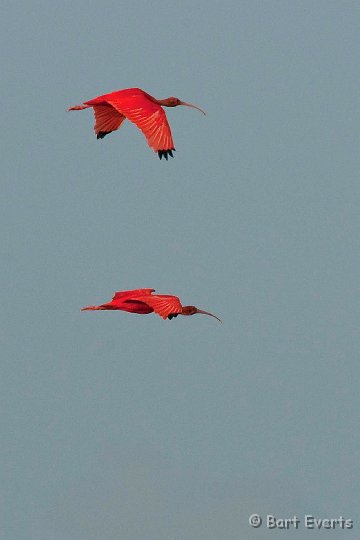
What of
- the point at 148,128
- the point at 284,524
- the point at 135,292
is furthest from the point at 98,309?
the point at 284,524

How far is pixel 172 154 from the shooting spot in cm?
5378

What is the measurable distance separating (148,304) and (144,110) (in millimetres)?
5836

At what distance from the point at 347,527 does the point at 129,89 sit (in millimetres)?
16533

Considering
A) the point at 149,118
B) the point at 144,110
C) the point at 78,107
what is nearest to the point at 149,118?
the point at 149,118

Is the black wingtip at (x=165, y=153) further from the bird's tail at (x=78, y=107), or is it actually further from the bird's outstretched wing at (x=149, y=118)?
the bird's tail at (x=78, y=107)

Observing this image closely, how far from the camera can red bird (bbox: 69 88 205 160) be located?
54375 millimetres

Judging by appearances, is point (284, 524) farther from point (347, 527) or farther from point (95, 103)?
point (95, 103)

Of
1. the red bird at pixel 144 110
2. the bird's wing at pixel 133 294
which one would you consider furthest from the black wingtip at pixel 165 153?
the bird's wing at pixel 133 294

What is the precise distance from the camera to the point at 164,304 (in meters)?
53.8

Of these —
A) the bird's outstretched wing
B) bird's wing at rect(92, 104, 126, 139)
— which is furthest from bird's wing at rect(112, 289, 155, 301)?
bird's wing at rect(92, 104, 126, 139)

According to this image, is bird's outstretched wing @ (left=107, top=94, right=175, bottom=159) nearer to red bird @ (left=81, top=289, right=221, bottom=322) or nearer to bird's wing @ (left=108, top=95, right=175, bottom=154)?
bird's wing @ (left=108, top=95, right=175, bottom=154)

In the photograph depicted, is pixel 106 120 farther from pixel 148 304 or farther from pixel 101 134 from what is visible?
pixel 148 304

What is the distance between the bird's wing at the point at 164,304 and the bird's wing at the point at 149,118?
421 cm

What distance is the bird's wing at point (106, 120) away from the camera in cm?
6147
